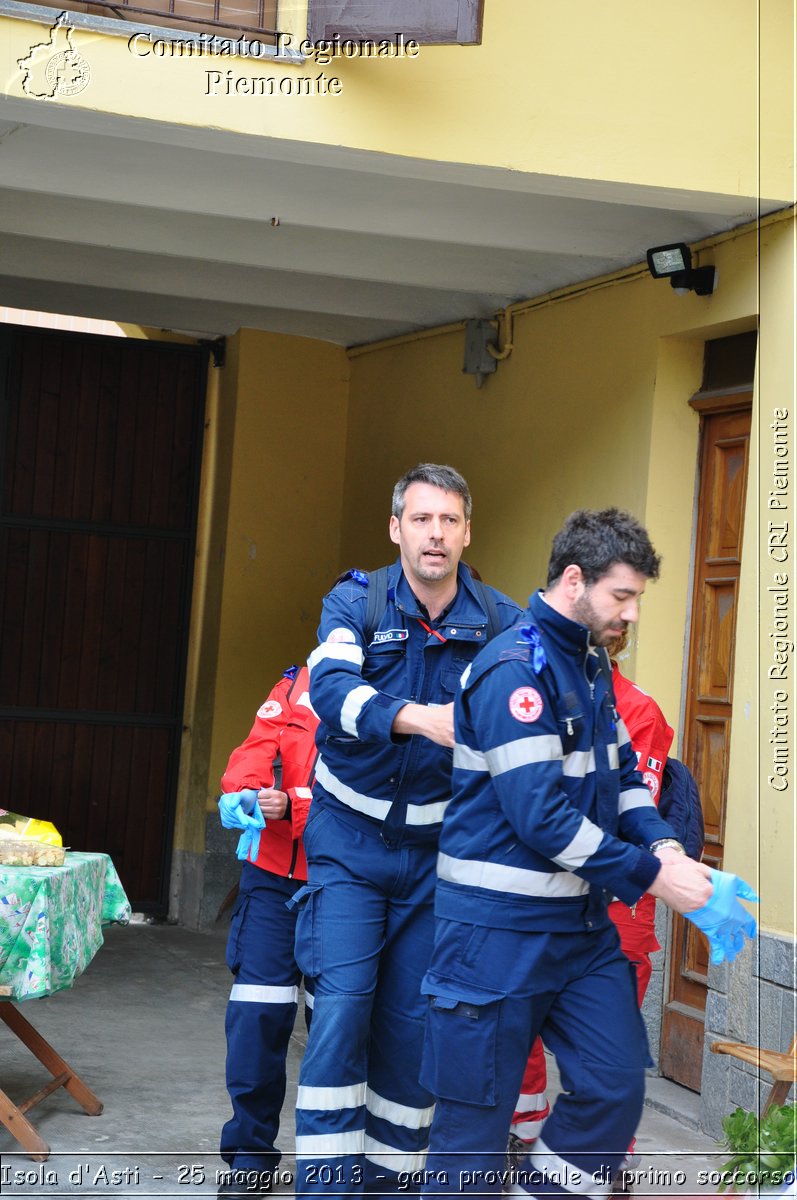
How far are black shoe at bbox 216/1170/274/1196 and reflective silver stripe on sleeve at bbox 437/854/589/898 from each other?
5.72 feet

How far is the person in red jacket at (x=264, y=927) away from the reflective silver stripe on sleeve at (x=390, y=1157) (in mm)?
588

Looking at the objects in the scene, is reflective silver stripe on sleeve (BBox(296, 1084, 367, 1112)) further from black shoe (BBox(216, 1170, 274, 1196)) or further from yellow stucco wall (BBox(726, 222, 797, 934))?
yellow stucco wall (BBox(726, 222, 797, 934))

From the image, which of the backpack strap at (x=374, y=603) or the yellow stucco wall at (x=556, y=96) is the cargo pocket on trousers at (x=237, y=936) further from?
the yellow stucco wall at (x=556, y=96)

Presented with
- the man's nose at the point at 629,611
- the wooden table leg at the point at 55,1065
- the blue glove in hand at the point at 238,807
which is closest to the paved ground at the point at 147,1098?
the wooden table leg at the point at 55,1065

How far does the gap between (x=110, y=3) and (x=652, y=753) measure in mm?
3226

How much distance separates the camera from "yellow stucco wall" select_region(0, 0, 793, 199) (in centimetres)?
503

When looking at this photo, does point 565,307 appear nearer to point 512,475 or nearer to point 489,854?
point 512,475

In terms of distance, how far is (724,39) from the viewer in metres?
5.64

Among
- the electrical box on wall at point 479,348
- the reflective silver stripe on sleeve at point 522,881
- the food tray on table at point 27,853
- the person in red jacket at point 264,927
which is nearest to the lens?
the reflective silver stripe on sleeve at point 522,881

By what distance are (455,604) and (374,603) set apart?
0.23 meters

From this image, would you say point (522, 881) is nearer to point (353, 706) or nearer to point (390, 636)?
point (353, 706)

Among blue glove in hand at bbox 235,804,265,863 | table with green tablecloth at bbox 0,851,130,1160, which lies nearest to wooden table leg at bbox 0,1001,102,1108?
table with green tablecloth at bbox 0,851,130,1160

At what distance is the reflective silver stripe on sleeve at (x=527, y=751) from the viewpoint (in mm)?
3199

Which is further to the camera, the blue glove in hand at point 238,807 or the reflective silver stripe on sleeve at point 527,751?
the blue glove in hand at point 238,807
